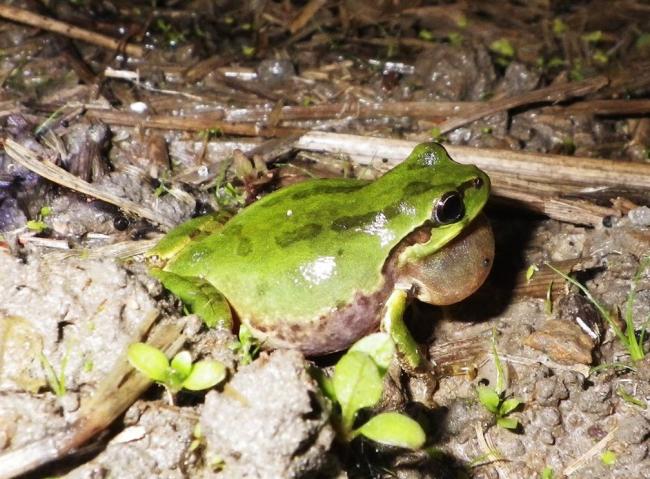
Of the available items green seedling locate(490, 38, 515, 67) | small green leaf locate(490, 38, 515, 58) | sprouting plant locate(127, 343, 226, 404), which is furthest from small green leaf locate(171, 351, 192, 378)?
small green leaf locate(490, 38, 515, 58)

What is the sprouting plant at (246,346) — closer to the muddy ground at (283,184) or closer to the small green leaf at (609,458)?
the muddy ground at (283,184)

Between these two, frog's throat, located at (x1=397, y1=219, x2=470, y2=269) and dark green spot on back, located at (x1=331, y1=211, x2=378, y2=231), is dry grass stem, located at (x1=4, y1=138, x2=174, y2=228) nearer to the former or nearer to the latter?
dark green spot on back, located at (x1=331, y1=211, x2=378, y2=231)

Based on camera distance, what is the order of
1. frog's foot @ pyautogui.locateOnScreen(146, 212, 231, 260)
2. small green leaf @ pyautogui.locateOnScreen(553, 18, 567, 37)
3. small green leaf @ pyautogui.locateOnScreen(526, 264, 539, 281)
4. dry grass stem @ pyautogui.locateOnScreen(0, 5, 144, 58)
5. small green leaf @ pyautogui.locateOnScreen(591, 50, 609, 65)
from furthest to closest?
small green leaf @ pyautogui.locateOnScreen(553, 18, 567, 37)
small green leaf @ pyautogui.locateOnScreen(591, 50, 609, 65)
dry grass stem @ pyautogui.locateOnScreen(0, 5, 144, 58)
small green leaf @ pyautogui.locateOnScreen(526, 264, 539, 281)
frog's foot @ pyautogui.locateOnScreen(146, 212, 231, 260)

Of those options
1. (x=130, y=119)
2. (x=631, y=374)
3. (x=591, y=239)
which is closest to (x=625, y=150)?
(x=591, y=239)

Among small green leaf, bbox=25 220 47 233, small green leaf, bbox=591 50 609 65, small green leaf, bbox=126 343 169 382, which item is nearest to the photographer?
small green leaf, bbox=126 343 169 382

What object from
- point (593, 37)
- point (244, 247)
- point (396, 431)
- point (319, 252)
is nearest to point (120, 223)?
Answer: point (244, 247)

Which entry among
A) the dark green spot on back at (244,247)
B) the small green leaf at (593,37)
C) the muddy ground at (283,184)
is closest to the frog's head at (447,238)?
the muddy ground at (283,184)

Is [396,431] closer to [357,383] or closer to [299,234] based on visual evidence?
[357,383]

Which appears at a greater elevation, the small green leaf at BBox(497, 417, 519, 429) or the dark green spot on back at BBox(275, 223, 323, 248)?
the dark green spot on back at BBox(275, 223, 323, 248)
